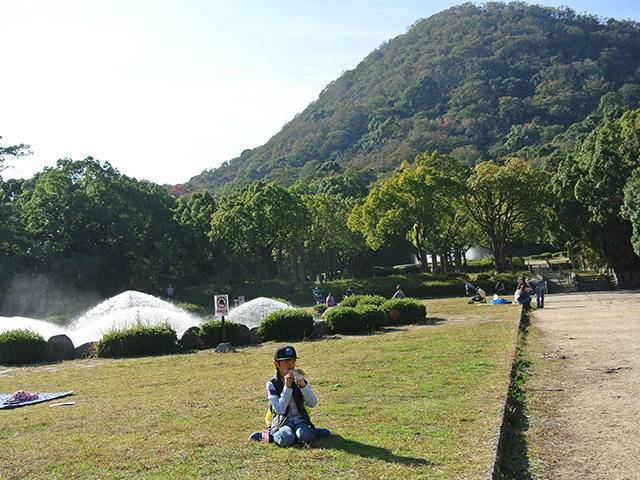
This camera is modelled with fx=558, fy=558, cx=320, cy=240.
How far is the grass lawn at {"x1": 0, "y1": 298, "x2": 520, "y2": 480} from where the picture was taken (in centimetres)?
511

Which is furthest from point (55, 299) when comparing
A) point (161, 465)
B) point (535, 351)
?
point (161, 465)

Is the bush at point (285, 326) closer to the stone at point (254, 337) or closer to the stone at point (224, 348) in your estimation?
the stone at point (254, 337)

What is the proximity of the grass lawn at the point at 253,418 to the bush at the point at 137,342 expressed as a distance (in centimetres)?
213

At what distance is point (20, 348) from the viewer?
617 inches

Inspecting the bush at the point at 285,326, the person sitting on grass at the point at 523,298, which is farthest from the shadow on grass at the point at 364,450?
the person sitting on grass at the point at 523,298

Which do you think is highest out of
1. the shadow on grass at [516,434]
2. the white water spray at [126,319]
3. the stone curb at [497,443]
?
the white water spray at [126,319]

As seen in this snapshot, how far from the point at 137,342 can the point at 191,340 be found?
1.62 meters

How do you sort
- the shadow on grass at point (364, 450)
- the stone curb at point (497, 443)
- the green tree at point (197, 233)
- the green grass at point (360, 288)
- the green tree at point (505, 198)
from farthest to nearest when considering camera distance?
the green tree at point (197, 233) → the green tree at point (505, 198) → the green grass at point (360, 288) → the shadow on grass at point (364, 450) → the stone curb at point (497, 443)

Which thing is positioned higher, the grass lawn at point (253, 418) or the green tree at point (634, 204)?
the green tree at point (634, 204)

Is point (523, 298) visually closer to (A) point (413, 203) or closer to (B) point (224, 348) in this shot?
(B) point (224, 348)

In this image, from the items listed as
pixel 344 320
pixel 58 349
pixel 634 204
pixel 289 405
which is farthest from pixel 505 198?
pixel 289 405

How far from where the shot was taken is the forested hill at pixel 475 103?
120 meters

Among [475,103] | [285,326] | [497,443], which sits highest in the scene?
[475,103]

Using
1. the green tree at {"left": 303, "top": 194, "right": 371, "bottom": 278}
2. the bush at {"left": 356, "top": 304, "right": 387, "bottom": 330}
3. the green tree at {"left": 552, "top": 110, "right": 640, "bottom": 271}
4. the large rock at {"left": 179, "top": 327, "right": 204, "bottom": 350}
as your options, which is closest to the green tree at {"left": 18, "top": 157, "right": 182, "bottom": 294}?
the green tree at {"left": 303, "top": 194, "right": 371, "bottom": 278}
